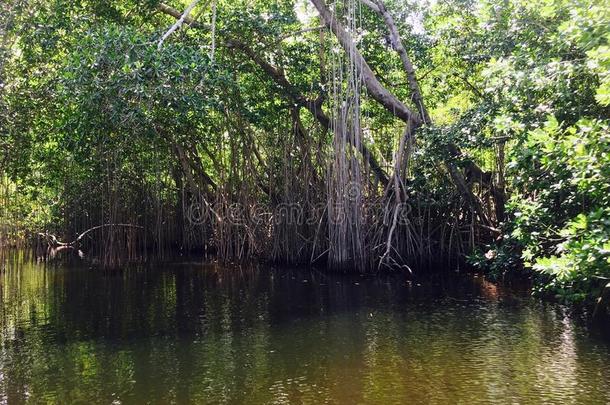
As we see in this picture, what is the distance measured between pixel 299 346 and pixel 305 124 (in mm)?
7397

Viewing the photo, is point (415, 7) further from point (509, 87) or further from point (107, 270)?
point (107, 270)

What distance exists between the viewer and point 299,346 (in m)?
5.49

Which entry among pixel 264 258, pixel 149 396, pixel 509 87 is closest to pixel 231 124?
pixel 264 258

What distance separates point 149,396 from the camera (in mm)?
4258

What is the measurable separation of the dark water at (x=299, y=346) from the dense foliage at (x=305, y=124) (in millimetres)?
787

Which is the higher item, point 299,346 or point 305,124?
point 305,124

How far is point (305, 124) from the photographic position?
1223 centimetres

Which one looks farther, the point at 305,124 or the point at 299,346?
the point at 305,124

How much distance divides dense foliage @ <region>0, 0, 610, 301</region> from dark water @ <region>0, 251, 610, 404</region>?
79 centimetres

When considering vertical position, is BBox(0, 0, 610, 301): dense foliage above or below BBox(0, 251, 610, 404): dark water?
above

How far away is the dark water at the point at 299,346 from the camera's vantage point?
4320 mm

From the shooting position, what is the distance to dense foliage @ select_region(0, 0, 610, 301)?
6.81 m

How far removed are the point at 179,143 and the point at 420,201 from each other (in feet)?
15.8

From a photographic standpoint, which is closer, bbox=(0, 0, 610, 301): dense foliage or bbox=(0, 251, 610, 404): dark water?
bbox=(0, 251, 610, 404): dark water
